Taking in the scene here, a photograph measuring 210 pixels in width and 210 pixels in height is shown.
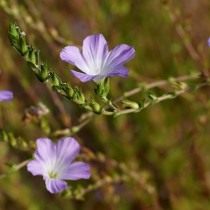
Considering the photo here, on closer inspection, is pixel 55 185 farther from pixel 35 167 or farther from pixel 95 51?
pixel 95 51

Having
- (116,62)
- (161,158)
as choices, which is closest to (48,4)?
(161,158)

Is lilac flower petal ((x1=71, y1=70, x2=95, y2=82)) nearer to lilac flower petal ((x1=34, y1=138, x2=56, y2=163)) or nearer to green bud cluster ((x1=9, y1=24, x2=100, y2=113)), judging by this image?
green bud cluster ((x1=9, y1=24, x2=100, y2=113))

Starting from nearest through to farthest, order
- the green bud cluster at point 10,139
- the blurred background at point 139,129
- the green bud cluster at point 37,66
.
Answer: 1. the green bud cluster at point 37,66
2. the green bud cluster at point 10,139
3. the blurred background at point 139,129

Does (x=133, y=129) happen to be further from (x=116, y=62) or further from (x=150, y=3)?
(x=116, y=62)

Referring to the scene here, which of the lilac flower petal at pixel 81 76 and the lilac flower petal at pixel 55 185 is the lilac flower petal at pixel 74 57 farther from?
the lilac flower petal at pixel 55 185

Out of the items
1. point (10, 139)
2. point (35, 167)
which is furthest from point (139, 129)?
point (35, 167)

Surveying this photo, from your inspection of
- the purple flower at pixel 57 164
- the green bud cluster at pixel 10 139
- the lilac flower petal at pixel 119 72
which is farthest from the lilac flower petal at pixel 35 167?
the lilac flower petal at pixel 119 72

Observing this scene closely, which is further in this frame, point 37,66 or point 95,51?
point 95,51

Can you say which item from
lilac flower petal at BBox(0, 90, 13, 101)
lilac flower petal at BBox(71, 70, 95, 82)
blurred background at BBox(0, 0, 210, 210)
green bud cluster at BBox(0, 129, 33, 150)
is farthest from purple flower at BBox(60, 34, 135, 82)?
blurred background at BBox(0, 0, 210, 210)
